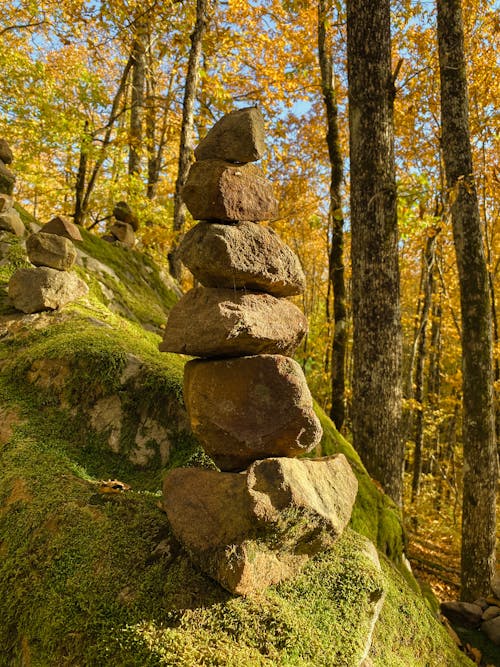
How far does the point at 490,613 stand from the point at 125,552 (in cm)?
545

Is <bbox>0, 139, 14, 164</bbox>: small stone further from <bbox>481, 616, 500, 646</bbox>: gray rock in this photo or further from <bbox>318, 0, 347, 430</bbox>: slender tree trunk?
<bbox>481, 616, 500, 646</bbox>: gray rock

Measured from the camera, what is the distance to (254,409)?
2691mm

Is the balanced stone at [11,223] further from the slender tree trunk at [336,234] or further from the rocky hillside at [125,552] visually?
the slender tree trunk at [336,234]

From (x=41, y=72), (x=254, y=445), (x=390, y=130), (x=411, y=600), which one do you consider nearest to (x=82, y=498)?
(x=254, y=445)

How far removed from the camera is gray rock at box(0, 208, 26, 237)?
5.80m

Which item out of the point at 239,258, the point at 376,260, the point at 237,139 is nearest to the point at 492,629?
the point at 376,260

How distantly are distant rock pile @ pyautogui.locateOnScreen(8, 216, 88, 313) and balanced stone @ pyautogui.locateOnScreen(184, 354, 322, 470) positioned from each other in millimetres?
2773

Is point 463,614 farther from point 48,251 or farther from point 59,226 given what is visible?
point 59,226

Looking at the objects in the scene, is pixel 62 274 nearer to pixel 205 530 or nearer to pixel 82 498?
pixel 82 498

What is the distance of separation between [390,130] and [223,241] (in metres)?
4.08

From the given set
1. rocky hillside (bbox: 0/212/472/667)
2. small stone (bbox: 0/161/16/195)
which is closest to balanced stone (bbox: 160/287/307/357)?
rocky hillside (bbox: 0/212/472/667)

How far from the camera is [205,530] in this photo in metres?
2.36

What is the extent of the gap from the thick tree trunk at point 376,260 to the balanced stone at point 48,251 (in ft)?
11.7

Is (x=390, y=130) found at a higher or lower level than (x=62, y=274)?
higher
